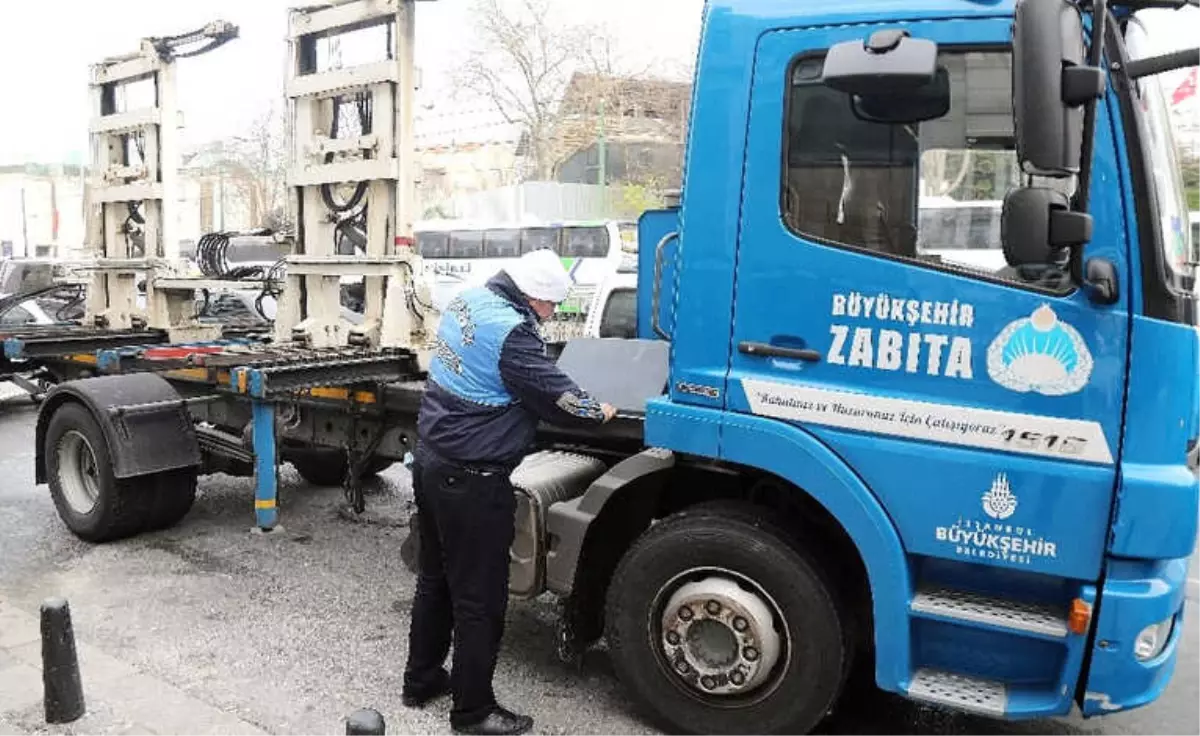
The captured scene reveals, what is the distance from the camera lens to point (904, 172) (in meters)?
3.44

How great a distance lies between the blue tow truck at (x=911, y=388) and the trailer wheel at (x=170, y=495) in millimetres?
3328

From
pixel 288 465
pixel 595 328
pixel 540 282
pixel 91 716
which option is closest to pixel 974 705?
pixel 540 282

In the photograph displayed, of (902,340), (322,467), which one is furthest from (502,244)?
(902,340)

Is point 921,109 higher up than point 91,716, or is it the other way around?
point 921,109

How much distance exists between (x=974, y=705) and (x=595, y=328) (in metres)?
4.55

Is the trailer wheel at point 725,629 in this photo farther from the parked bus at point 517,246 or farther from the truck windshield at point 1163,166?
the parked bus at point 517,246

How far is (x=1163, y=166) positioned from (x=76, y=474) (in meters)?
6.39

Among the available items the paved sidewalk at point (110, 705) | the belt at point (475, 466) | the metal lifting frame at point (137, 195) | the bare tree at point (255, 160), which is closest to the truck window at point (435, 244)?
the bare tree at point (255, 160)

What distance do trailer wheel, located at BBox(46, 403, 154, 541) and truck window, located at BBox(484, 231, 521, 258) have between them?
21244 mm

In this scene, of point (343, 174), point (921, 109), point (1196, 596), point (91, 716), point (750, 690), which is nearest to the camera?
point (921, 109)

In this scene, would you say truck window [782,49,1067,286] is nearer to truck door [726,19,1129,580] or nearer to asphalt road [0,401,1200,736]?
truck door [726,19,1129,580]

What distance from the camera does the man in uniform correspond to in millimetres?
3809

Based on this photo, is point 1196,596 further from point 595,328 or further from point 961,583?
point 595,328

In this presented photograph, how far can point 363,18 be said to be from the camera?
6414mm
